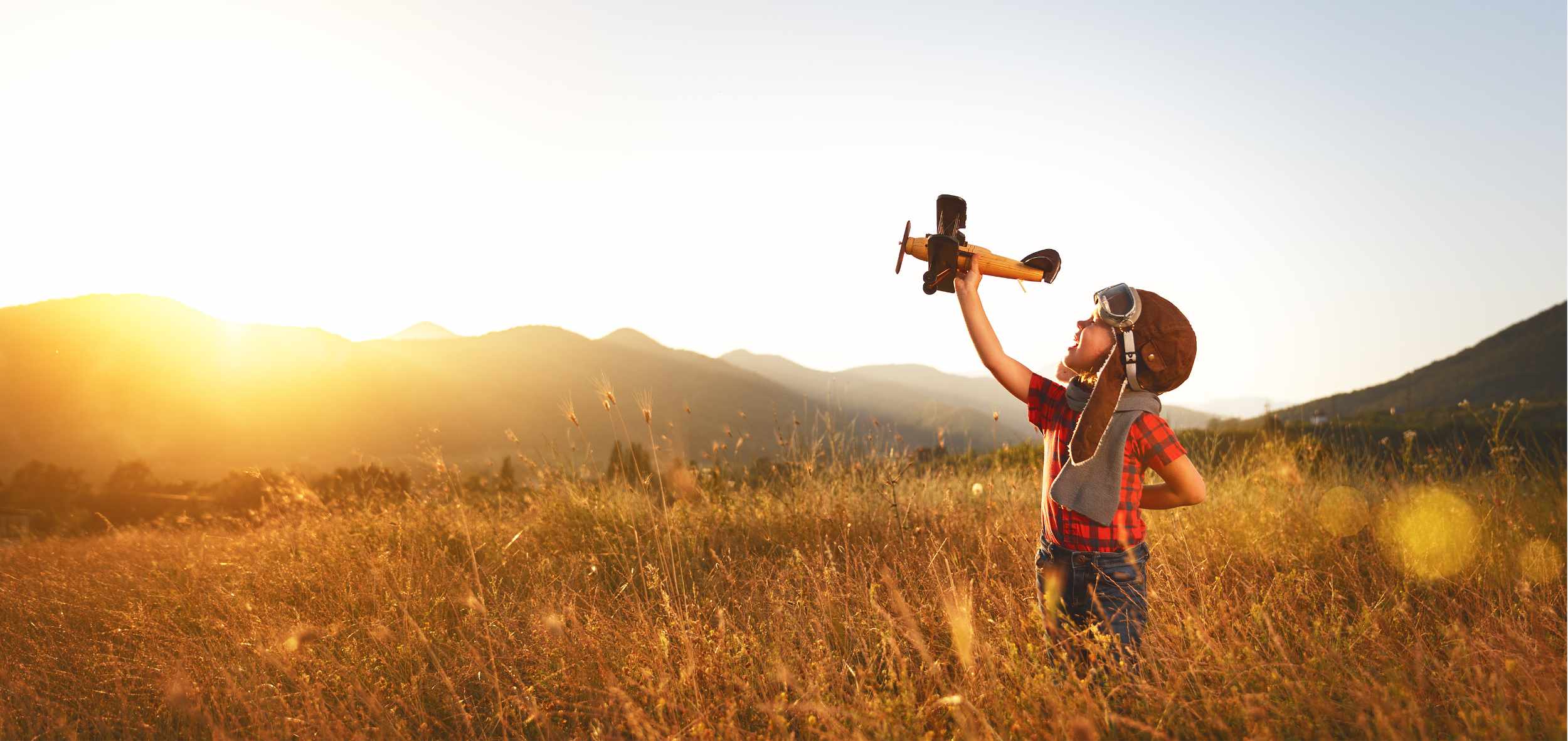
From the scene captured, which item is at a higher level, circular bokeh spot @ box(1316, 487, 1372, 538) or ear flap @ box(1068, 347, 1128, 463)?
ear flap @ box(1068, 347, 1128, 463)

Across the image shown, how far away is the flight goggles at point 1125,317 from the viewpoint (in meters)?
2.08

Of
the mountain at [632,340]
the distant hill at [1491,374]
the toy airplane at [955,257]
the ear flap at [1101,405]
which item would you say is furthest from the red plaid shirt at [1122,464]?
the mountain at [632,340]

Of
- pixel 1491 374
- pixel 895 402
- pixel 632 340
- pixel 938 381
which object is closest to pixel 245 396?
pixel 895 402

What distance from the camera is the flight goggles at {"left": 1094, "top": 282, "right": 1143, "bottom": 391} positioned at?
208 cm

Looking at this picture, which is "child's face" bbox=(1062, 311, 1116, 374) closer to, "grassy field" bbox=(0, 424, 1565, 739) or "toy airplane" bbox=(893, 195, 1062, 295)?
"toy airplane" bbox=(893, 195, 1062, 295)

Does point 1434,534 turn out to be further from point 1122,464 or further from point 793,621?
point 793,621

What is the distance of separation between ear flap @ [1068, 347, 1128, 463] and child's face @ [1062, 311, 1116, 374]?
0.06 m

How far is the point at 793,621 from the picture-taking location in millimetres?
2988

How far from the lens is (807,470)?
534 centimetres

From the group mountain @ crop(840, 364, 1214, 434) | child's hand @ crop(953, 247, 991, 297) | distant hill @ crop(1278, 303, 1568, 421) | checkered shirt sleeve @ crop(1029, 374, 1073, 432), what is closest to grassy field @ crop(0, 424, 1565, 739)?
checkered shirt sleeve @ crop(1029, 374, 1073, 432)

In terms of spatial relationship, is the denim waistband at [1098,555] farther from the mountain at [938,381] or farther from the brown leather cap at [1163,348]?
the mountain at [938,381]

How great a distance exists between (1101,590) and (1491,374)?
61559 mm

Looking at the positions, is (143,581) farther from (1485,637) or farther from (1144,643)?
(1485,637)

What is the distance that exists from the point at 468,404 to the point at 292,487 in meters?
70.2
